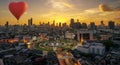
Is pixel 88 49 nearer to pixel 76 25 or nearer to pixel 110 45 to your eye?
pixel 110 45

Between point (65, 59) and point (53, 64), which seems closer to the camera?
point (53, 64)

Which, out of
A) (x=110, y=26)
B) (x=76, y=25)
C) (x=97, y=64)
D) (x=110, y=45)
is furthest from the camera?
(x=110, y=26)

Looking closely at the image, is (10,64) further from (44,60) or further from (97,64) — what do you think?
(97,64)

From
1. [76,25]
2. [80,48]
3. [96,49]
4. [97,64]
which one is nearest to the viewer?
[97,64]

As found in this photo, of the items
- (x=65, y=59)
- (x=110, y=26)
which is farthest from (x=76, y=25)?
(x=65, y=59)

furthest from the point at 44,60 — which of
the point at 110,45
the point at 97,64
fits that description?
the point at 110,45

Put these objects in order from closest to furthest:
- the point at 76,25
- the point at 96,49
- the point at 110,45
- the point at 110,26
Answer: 1. the point at 96,49
2. the point at 110,45
3. the point at 76,25
4. the point at 110,26

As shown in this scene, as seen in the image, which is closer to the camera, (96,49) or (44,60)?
(44,60)

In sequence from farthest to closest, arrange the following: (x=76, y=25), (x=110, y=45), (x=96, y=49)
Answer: (x=76, y=25), (x=110, y=45), (x=96, y=49)
